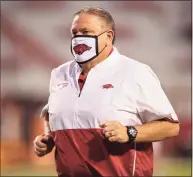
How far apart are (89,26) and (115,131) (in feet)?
1.82

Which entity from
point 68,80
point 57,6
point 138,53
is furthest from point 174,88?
point 68,80

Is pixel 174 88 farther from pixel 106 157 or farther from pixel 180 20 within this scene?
pixel 106 157

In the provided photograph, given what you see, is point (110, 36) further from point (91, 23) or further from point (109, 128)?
point (109, 128)

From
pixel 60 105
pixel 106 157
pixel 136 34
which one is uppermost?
pixel 136 34

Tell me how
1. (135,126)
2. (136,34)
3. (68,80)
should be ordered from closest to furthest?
(135,126), (68,80), (136,34)

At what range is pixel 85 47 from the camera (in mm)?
3328

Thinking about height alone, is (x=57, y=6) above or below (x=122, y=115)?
above

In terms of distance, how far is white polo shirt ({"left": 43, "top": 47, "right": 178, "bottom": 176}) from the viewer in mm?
3229

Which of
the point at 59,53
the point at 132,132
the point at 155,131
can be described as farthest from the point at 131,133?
the point at 59,53

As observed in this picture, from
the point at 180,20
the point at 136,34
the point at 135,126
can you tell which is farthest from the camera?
the point at 136,34

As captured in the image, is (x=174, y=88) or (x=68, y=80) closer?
(x=68, y=80)

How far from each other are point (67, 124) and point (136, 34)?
1109cm

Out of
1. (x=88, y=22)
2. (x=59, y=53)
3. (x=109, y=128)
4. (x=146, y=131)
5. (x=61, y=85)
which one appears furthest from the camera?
(x=59, y=53)

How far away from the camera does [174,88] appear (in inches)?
524
